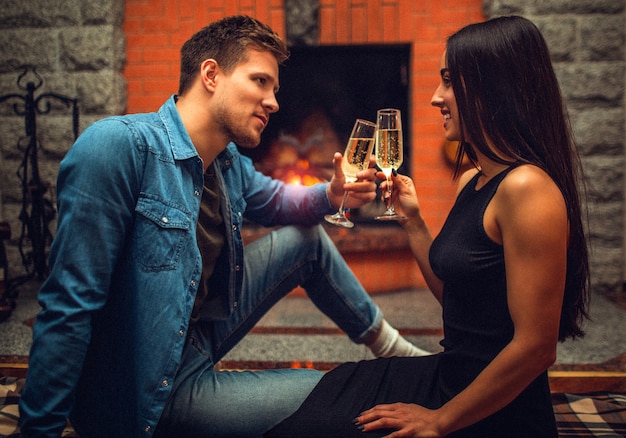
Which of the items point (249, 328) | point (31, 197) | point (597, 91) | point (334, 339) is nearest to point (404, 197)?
point (249, 328)

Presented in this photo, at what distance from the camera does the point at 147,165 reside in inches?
53.1

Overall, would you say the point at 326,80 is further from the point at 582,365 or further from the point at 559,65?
the point at 582,365

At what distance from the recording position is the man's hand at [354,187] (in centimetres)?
169

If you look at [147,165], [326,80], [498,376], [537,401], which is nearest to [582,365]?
[537,401]

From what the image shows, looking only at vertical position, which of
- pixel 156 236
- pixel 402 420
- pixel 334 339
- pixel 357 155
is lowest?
pixel 334 339

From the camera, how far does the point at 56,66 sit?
3.14 m

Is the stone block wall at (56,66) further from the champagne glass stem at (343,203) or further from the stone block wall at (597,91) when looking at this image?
the stone block wall at (597,91)

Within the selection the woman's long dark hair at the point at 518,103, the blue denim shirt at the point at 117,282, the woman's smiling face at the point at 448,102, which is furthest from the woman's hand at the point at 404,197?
the blue denim shirt at the point at 117,282

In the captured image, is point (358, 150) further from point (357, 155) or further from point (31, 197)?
point (31, 197)

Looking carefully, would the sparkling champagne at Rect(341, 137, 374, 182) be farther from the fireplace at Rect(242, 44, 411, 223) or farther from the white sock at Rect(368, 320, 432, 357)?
the fireplace at Rect(242, 44, 411, 223)

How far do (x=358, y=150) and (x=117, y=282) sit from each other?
Result: 2.55 ft

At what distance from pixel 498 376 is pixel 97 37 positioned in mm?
2835

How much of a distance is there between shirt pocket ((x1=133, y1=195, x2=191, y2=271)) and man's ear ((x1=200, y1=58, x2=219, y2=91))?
1.43ft

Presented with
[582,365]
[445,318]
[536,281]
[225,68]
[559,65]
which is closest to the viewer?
[536,281]
